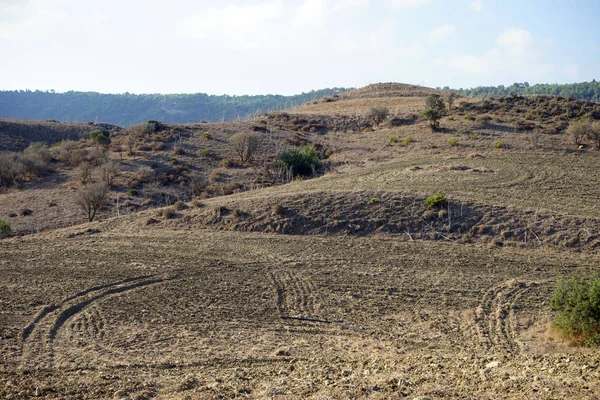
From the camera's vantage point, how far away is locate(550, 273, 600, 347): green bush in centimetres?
1252

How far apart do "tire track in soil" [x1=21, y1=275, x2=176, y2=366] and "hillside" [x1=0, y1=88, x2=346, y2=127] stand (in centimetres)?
14377

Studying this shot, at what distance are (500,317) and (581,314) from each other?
293 cm

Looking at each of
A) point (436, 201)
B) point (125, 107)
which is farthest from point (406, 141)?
point (125, 107)

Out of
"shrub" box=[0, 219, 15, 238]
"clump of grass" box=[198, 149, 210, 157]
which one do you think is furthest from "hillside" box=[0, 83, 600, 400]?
"clump of grass" box=[198, 149, 210, 157]

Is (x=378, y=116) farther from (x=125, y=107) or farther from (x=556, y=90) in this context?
(x=125, y=107)

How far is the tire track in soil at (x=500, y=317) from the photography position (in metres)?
13.7

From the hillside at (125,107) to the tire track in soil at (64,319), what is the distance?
144 metres

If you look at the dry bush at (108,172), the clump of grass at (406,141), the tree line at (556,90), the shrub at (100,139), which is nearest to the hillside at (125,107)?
the tree line at (556,90)

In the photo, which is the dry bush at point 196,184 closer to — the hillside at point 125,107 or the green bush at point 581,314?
the green bush at point 581,314

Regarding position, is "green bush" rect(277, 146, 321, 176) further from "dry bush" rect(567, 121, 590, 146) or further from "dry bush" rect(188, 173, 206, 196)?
"dry bush" rect(567, 121, 590, 146)

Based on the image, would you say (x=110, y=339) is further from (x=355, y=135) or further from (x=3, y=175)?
(x=355, y=135)

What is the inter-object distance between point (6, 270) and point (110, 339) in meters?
8.69

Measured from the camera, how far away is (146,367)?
37.7ft

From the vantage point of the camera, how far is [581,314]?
12.8 meters
